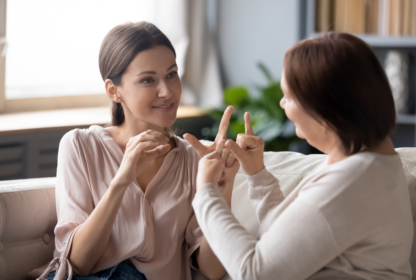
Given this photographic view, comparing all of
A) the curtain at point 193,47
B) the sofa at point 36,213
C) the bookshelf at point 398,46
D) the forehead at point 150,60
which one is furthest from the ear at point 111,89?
the curtain at point 193,47

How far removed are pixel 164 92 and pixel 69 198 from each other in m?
0.43

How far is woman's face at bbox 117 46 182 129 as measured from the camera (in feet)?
4.99

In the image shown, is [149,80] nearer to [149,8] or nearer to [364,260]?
[364,260]

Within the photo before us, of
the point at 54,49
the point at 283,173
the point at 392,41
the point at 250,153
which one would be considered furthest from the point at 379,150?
the point at 54,49

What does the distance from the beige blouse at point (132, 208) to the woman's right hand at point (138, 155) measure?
181 mm

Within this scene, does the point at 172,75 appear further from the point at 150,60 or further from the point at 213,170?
the point at 213,170

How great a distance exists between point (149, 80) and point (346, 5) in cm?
215

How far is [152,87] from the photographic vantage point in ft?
5.02

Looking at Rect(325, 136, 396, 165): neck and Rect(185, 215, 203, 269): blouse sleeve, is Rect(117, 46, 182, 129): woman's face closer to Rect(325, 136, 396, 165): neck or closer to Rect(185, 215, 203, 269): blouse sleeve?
Rect(185, 215, 203, 269): blouse sleeve

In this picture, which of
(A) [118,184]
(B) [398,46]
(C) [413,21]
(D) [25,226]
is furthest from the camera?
(B) [398,46]

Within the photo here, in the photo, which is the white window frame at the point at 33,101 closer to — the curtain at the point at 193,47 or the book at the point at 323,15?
the curtain at the point at 193,47

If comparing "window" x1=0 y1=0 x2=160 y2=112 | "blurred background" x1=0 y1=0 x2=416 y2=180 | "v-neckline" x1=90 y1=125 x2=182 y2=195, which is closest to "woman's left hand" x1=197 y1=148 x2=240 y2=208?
"v-neckline" x1=90 y1=125 x2=182 y2=195

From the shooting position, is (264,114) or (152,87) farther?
(264,114)

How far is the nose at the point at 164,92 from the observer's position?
4.96ft
